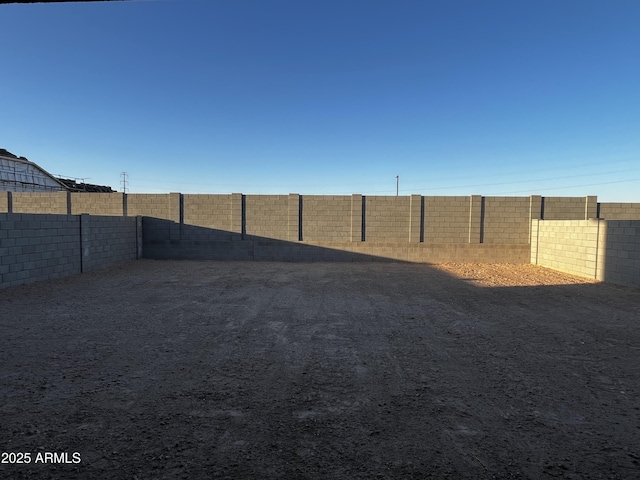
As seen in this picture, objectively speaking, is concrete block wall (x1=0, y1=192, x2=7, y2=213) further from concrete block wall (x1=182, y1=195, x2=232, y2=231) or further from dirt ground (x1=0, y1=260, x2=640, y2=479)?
dirt ground (x1=0, y1=260, x2=640, y2=479)

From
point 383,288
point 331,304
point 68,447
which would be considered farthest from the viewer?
point 383,288

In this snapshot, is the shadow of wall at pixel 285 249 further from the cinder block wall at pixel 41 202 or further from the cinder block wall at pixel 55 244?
the cinder block wall at pixel 41 202

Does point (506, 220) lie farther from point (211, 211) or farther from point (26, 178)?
point (26, 178)

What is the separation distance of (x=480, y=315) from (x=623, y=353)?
215cm

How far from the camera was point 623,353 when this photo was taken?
4523 millimetres

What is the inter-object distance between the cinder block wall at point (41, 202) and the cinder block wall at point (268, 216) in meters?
8.76

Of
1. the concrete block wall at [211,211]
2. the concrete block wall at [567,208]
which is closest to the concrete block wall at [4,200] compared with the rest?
the concrete block wall at [211,211]

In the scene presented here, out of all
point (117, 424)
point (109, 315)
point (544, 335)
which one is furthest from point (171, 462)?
point (544, 335)

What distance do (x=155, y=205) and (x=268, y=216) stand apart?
546cm

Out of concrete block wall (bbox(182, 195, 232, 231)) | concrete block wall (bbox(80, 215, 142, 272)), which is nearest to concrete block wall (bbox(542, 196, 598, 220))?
concrete block wall (bbox(182, 195, 232, 231))

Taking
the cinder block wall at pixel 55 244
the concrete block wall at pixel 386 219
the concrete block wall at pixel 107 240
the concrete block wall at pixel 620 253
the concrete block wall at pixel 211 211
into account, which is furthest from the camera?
the concrete block wall at pixel 211 211

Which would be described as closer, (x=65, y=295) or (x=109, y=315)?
(x=109, y=315)

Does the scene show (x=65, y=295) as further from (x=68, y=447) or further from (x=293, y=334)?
(x=68, y=447)

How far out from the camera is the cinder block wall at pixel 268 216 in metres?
15.9
